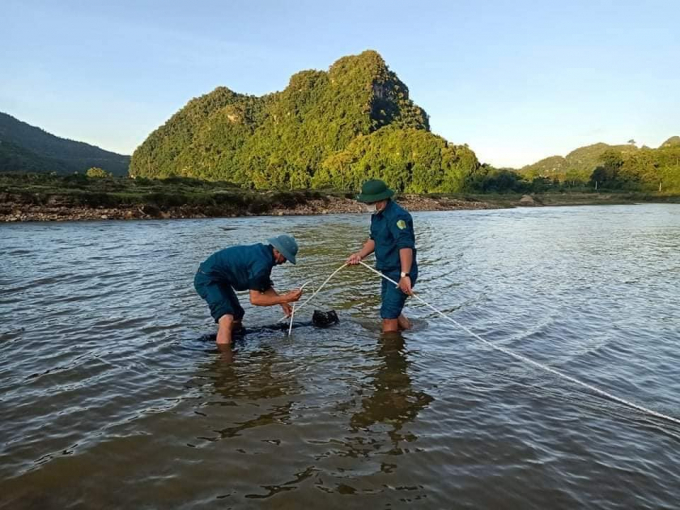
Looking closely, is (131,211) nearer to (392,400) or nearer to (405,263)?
(405,263)

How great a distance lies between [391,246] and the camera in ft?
27.3

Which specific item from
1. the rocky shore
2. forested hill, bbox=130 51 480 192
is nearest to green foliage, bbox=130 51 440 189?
forested hill, bbox=130 51 480 192

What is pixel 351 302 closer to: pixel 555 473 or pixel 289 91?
pixel 555 473

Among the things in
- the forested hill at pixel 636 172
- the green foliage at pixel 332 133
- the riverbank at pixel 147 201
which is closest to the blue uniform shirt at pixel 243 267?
the riverbank at pixel 147 201

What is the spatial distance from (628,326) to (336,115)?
16522cm

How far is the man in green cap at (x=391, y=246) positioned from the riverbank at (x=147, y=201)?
37.1m

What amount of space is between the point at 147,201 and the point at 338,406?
4301 centimetres

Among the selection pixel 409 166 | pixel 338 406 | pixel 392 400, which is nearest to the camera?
pixel 338 406

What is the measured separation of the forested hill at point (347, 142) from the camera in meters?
120

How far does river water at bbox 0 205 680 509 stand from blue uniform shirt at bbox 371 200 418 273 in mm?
1368

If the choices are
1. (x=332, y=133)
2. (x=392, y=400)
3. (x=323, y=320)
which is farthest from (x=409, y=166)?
(x=392, y=400)

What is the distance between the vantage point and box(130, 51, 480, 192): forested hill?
120 meters

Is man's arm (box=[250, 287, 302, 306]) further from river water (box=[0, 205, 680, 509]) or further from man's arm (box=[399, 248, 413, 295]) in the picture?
man's arm (box=[399, 248, 413, 295])

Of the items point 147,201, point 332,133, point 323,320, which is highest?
point 332,133
